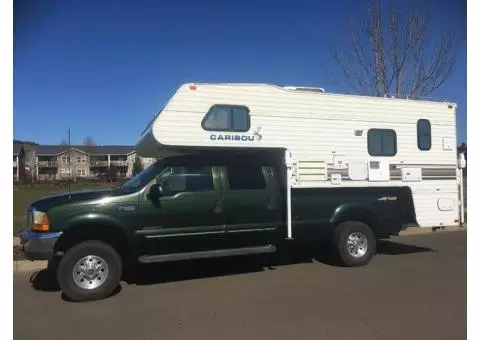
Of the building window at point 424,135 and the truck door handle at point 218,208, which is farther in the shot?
the building window at point 424,135

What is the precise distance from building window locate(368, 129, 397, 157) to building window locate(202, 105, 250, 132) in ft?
8.50

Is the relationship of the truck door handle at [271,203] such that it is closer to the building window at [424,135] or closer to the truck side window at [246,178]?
the truck side window at [246,178]

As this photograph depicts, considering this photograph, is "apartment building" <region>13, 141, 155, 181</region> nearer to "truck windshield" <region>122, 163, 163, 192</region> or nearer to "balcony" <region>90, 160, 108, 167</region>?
"balcony" <region>90, 160, 108, 167</region>

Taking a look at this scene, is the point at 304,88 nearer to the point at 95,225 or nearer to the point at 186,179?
the point at 186,179

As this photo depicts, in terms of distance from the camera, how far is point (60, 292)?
22.7ft

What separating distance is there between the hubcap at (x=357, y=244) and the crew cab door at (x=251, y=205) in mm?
1487

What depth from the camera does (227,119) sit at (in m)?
7.62

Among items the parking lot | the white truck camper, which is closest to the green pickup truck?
the white truck camper

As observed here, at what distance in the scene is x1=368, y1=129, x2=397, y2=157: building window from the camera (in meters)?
8.70

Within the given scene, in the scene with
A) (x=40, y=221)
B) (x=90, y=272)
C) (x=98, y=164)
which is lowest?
(x=90, y=272)

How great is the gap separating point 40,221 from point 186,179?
2238mm

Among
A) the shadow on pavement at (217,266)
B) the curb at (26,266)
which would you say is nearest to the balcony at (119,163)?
the curb at (26,266)

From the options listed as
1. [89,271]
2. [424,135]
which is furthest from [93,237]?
[424,135]

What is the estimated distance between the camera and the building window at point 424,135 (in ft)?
29.8
